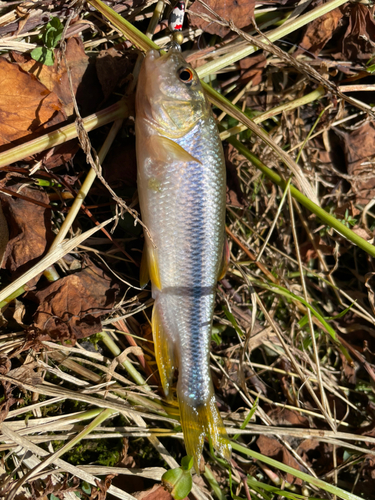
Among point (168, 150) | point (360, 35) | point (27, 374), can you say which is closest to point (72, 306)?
point (27, 374)

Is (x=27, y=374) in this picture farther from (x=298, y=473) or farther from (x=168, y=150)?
(x=298, y=473)

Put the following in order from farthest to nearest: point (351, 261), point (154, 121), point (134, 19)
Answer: point (351, 261)
point (134, 19)
point (154, 121)

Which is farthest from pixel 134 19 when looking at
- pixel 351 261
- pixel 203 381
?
pixel 351 261

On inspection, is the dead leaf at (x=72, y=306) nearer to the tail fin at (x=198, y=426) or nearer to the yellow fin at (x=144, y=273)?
the yellow fin at (x=144, y=273)

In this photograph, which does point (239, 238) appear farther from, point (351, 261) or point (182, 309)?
point (351, 261)

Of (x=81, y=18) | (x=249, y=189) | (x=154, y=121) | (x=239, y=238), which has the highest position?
(x=81, y=18)

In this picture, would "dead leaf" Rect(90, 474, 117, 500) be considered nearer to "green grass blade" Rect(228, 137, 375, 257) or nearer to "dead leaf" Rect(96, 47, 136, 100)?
"green grass blade" Rect(228, 137, 375, 257)

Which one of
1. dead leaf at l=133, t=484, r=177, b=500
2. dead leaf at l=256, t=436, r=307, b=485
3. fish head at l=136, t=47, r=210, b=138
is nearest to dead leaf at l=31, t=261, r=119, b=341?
fish head at l=136, t=47, r=210, b=138
